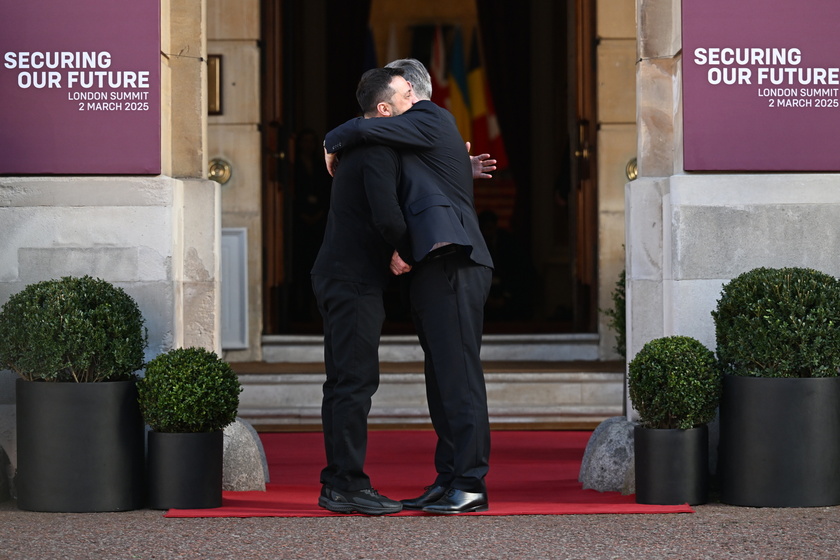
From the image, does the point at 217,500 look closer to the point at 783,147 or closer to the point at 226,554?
the point at 226,554

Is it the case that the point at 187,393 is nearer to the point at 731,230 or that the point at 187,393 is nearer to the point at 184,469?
the point at 184,469

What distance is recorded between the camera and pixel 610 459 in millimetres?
5547

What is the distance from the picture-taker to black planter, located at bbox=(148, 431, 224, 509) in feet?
16.4

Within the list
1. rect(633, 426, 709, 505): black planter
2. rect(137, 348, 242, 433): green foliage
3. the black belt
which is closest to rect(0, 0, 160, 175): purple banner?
rect(137, 348, 242, 433): green foliage

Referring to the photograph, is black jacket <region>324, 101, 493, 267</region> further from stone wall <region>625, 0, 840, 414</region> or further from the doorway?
the doorway

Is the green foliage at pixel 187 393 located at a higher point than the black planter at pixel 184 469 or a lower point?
higher

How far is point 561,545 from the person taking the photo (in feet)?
14.0

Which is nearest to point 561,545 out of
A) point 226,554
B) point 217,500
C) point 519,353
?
point 226,554

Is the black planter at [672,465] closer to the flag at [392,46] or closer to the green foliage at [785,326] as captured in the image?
the green foliage at [785,326]

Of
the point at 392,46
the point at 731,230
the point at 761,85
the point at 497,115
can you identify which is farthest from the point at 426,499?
the point at 392,46

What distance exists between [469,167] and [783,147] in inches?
61.4

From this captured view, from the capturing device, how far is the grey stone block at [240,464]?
5586 mm

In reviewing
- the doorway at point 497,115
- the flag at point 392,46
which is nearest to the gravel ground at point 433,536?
the doorway at point 497,115

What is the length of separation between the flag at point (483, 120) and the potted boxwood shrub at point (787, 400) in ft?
31.3
